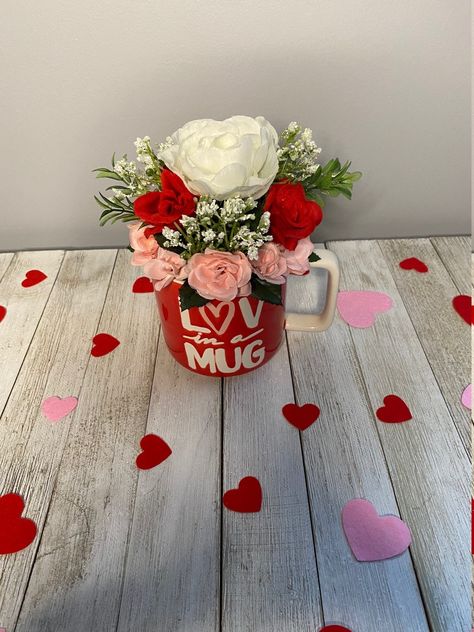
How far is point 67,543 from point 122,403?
0.74ft

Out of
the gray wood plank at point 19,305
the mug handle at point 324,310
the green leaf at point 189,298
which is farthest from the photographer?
the gray wood plank at point 19,305

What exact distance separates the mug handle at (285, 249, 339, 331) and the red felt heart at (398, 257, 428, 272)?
0.29 m

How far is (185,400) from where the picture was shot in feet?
2.70

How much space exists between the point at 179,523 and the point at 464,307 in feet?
2.11

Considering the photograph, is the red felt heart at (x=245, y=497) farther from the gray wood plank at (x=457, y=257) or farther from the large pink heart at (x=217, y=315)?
the gray wood plank at (x=457, y=257)

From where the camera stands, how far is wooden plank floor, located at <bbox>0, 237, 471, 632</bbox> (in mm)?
599

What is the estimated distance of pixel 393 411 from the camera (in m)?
0.79

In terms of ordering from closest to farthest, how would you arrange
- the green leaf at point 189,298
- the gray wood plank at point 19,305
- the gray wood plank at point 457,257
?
1. the green leaf at point 189,298
2. the gray wood plank at point 19,305
3. the gray wood plank at point 457,257

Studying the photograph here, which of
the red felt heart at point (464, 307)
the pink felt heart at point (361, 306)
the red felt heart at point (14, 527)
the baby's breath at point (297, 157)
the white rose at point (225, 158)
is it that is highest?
the white rose at point (225, 158)

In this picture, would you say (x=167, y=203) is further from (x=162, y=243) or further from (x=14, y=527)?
(x=14, y=527)

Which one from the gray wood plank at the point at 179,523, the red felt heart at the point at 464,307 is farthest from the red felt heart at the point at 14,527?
the red felt heart at the point at 464,307

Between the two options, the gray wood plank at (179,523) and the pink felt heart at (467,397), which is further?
the pink felt heart at (467,397)

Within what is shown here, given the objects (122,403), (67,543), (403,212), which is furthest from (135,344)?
(403,212)

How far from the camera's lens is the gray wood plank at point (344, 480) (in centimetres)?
59
